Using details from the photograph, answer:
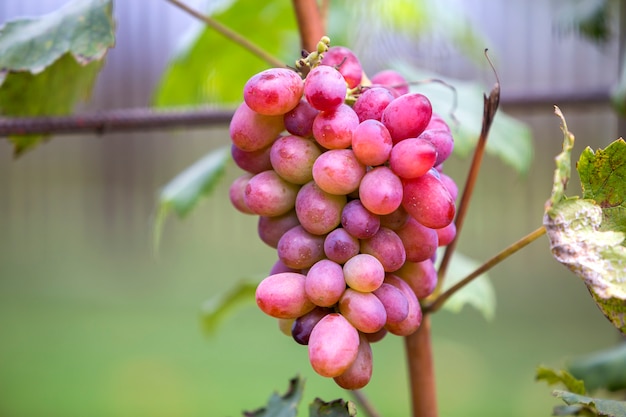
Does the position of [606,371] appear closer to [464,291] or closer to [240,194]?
[464,291]

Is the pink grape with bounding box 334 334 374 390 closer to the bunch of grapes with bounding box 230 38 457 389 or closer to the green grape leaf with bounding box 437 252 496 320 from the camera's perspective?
the bunch of grapes with bounding box 230 38 457 389

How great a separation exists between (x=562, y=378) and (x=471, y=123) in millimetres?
191

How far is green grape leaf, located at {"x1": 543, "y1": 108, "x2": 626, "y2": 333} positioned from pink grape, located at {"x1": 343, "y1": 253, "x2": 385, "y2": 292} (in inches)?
2.8

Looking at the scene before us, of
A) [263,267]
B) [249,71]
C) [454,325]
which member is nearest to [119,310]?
[263,267]

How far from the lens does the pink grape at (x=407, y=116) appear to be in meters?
0.24

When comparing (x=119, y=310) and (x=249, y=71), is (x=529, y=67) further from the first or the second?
(x=119, y=310)

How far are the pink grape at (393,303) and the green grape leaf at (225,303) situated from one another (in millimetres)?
353

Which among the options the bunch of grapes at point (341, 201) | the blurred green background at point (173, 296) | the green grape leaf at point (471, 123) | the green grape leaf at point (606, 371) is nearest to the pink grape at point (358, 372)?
the bunch of grapes at point (341, 201)

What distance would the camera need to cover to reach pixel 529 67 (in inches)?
93.0

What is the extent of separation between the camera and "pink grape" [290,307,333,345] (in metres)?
0.26

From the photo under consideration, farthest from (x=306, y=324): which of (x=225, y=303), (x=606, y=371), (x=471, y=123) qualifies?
(x=606, y=371)

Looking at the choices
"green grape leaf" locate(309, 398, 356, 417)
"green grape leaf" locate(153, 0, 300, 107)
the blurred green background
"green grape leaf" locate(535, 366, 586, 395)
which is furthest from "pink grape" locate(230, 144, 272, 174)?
the blurred green background

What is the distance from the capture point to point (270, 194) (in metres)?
0.27

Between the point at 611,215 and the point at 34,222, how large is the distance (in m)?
2.76
